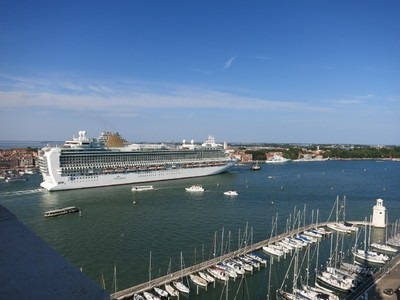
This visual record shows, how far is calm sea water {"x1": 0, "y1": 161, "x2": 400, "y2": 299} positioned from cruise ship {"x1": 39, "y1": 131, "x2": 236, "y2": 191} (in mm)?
1414

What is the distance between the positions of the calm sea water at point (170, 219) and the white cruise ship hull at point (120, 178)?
1043mm

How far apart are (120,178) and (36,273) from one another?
33.2 m

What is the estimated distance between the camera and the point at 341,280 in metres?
11.3

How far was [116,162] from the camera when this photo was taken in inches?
1352

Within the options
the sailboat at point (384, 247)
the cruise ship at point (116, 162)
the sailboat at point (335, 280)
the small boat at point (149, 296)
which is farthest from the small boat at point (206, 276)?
the cruise ship at point (116, 162)

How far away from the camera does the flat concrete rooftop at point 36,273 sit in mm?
1146

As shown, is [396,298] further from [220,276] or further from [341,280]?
[220,276]

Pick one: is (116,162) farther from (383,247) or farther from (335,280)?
(335,280)

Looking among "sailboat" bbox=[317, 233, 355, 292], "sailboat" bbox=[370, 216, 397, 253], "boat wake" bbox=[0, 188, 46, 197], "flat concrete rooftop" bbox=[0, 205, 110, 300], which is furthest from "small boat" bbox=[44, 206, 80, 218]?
"flat concrete rooftop" bbox=[0, 205, 110, 300]

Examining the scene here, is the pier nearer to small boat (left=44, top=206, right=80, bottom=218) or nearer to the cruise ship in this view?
small boat (left=44, top=206, right=80, bottom=218)

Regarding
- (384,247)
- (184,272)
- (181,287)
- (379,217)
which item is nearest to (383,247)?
(384,247)

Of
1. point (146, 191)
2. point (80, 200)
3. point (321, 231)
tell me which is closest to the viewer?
point (321, 231)

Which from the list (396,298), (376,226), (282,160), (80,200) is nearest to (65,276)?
(396,298)

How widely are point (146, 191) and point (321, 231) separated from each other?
1614 cm
